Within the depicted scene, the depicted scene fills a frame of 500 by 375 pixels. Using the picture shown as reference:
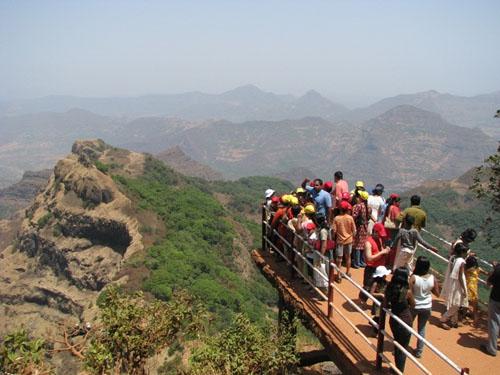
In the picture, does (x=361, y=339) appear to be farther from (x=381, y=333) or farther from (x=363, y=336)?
(x=381, y=333)

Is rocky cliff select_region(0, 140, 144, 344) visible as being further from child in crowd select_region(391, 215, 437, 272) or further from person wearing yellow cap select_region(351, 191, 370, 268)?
child in crowd select_region(391, 215, 437, 272)

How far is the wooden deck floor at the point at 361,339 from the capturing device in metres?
7.59

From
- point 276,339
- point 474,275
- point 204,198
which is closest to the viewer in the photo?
point 474,275

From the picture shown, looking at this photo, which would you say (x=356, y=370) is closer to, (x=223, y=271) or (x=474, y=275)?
(x=474, y=275)

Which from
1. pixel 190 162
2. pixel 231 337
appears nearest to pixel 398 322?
pixel 231 337

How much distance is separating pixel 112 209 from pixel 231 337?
143 feet

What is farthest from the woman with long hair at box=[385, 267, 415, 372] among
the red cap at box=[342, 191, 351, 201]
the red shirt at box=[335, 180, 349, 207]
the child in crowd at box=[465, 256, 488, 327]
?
the red shirt at box=[335, 180, 349, 207]

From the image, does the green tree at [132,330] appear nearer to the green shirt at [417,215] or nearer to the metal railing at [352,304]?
the metal railing at [352,304]

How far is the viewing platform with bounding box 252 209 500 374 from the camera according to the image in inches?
292

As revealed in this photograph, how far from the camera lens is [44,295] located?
51.2 m

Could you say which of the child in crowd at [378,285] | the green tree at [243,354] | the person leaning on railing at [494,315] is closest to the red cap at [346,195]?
the child in crowd at [378,285]

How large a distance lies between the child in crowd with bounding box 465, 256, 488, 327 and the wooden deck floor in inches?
12.6

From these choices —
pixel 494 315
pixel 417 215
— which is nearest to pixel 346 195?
pixel 417 215

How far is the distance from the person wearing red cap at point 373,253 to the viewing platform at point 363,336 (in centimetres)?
50
